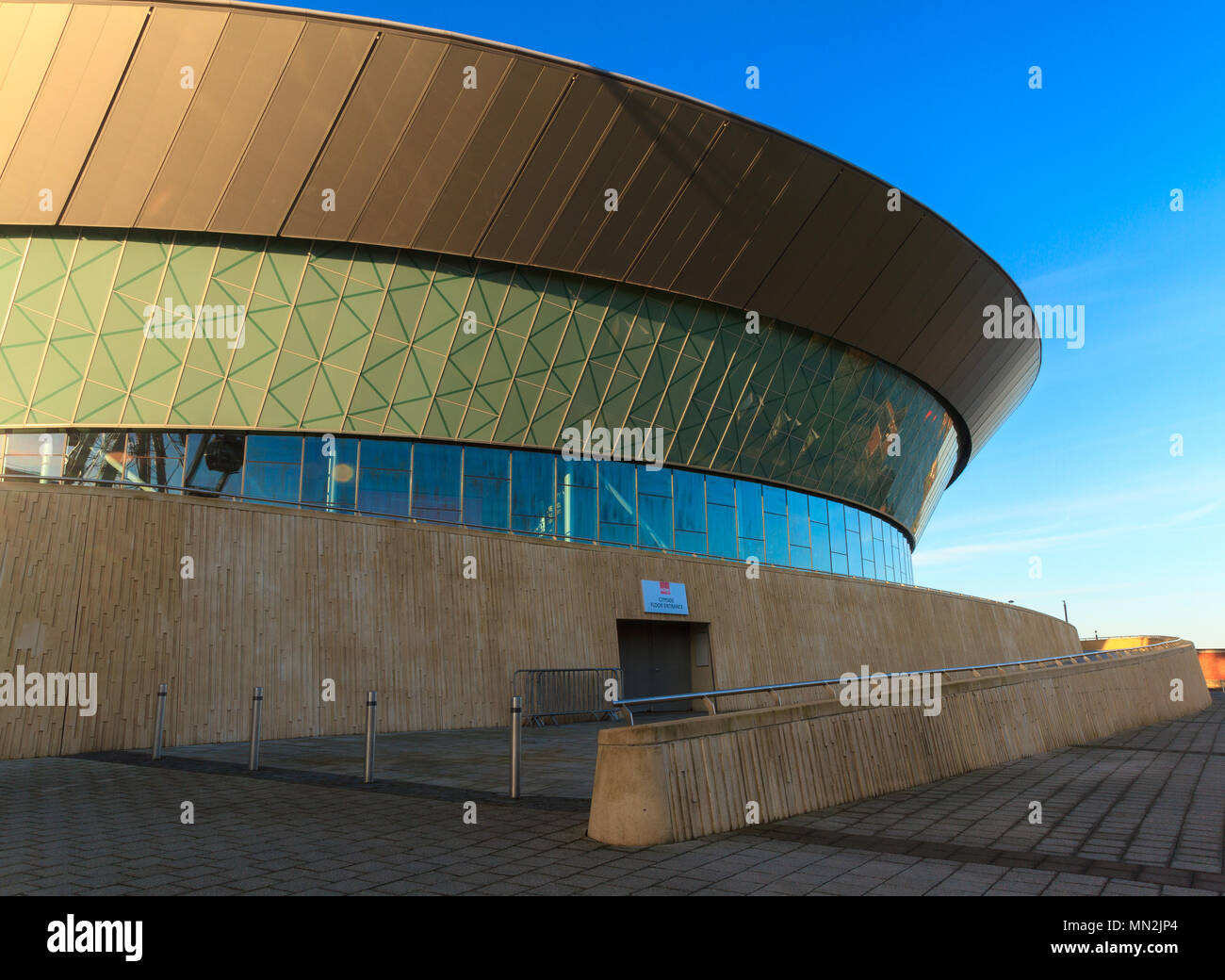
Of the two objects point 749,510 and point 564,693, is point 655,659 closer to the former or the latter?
point 564,693

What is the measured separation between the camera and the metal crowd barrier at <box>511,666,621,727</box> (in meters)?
17.5

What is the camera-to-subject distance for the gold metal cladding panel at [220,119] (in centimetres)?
1852

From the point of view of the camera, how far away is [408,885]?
5137 mm

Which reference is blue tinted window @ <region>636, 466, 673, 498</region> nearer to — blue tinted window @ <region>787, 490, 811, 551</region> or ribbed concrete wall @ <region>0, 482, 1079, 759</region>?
ribbed concrete wall @ <region>0, 482, 1079, 759</region>

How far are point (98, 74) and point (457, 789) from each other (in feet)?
58.1

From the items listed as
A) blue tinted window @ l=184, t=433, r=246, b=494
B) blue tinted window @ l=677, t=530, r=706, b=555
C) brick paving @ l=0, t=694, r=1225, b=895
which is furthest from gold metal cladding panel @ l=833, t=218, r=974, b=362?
brick paving @ l=0, t=694, r=1225, b=895

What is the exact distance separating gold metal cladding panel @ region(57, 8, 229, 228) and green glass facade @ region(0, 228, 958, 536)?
1.02 meters

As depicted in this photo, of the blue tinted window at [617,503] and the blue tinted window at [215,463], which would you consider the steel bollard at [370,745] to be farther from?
the blue tinted window at [617,503]

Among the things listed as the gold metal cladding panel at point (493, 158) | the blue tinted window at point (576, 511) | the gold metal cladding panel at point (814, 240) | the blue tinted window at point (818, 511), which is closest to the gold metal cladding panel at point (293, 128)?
the gold metal cladding panel at point (493, 158)

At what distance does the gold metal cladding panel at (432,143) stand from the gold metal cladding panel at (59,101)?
18.7 ft

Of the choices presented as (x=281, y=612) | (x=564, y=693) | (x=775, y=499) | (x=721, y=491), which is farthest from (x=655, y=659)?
(x=281, y=612)

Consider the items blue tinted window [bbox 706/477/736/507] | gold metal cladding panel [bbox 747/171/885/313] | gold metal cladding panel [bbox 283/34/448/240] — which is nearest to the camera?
gold metal cladding panel [bbox 283/34/448/240]
